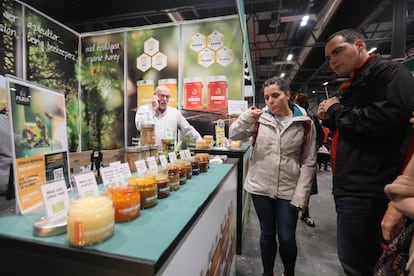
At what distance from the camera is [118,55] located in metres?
4.10

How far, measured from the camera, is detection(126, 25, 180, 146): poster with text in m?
3.76

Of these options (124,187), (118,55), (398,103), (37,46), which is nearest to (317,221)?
(398,103)

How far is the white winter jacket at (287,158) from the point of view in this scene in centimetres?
158

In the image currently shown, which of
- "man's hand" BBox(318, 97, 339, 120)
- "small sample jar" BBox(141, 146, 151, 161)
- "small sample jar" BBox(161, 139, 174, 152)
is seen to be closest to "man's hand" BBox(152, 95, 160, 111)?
"small sample jar" BBox(161, 139, 174, 152)

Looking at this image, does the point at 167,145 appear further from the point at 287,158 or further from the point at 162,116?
the point at 162,116

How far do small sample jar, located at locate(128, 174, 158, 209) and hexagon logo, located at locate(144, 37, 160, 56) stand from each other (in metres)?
3.49

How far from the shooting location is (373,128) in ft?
3.78

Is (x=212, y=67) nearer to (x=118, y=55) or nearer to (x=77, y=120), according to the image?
(x=118, y=55)

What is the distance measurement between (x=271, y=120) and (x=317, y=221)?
2374mm

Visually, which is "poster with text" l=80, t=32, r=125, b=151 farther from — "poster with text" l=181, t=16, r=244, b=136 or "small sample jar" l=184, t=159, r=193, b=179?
"small sample jar" l=184, t=159, r=193, b=179

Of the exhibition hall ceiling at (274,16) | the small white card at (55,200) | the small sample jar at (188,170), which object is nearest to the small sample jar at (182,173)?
the small sample jar at (188,170)

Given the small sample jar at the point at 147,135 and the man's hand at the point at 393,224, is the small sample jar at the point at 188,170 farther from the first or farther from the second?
the man's hand at the point at 393,224

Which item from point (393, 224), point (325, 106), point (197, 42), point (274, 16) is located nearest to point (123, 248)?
point (393, 224)

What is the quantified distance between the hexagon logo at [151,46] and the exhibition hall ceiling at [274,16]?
53 cm
